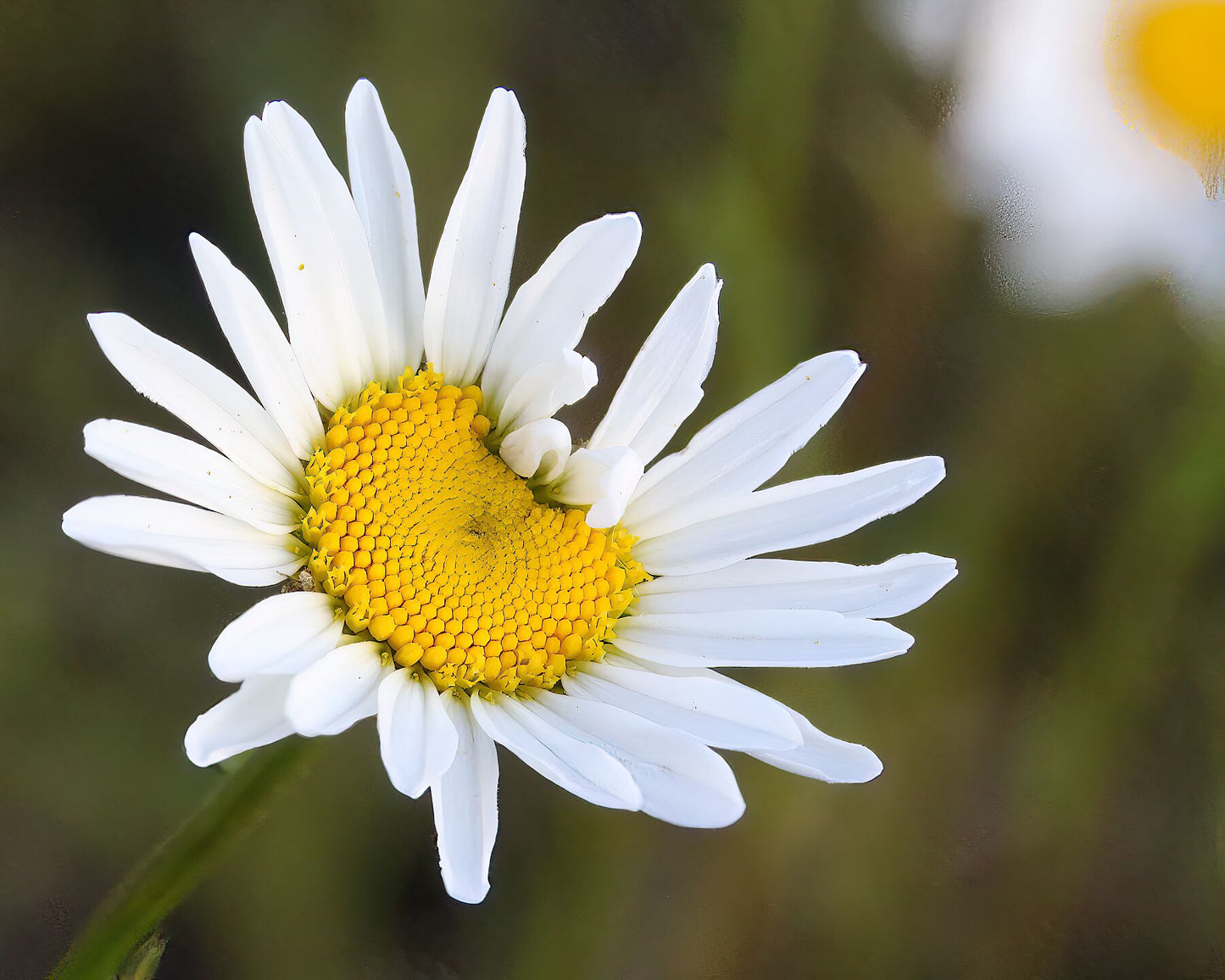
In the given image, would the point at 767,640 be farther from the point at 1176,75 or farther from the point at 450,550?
the point at 1176,75

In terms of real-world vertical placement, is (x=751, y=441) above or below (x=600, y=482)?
above

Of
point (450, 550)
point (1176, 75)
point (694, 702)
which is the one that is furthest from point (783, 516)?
point (1176, 75)

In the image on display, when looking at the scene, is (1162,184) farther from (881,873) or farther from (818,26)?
(881,873)

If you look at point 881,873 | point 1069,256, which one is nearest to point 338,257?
point 1069,256

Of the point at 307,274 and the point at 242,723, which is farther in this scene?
the point at 307,274

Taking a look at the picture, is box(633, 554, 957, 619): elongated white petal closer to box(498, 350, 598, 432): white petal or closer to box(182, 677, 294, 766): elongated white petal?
box(498, 350, 598, 432): white petal

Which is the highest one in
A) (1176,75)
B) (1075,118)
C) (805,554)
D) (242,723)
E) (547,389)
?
(1176,75)
